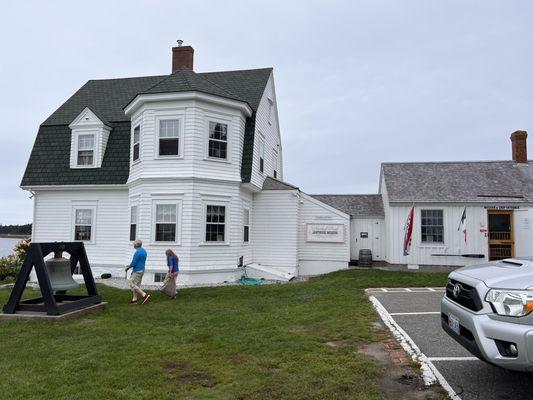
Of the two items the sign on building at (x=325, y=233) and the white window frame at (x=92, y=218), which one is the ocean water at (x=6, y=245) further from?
the sign on building at (x=325, y=233)

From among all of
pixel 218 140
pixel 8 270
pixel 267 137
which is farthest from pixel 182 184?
pixel 8 270

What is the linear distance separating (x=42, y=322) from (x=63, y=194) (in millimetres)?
11215

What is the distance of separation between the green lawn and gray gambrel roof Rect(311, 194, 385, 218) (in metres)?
10.2

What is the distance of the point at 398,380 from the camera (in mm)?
4961

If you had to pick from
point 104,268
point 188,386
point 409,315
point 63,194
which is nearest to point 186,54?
point 63,194

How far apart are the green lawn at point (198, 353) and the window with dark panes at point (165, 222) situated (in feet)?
15.5

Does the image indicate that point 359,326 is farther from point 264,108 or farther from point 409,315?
point 264,108

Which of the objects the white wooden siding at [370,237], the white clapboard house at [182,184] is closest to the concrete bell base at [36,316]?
the white clapboard house at [182,184]

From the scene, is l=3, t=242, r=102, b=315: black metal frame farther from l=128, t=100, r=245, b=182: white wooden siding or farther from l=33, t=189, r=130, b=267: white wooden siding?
l=33, t=189, r=130, b=267: white wooden siding

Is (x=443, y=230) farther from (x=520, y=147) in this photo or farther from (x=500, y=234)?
(x=520, y=147)

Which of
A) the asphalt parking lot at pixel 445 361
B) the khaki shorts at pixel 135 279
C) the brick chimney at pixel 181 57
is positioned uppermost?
the brick chimney at pixel 181 57

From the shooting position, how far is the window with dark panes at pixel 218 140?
1641 centimetres

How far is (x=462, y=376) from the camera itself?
198 inches

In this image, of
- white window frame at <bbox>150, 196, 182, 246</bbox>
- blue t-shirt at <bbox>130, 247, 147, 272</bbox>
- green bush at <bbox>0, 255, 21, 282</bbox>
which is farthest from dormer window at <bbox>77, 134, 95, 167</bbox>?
blue t-shirt at <bbox>130, 247, 147, 272</bbox>
